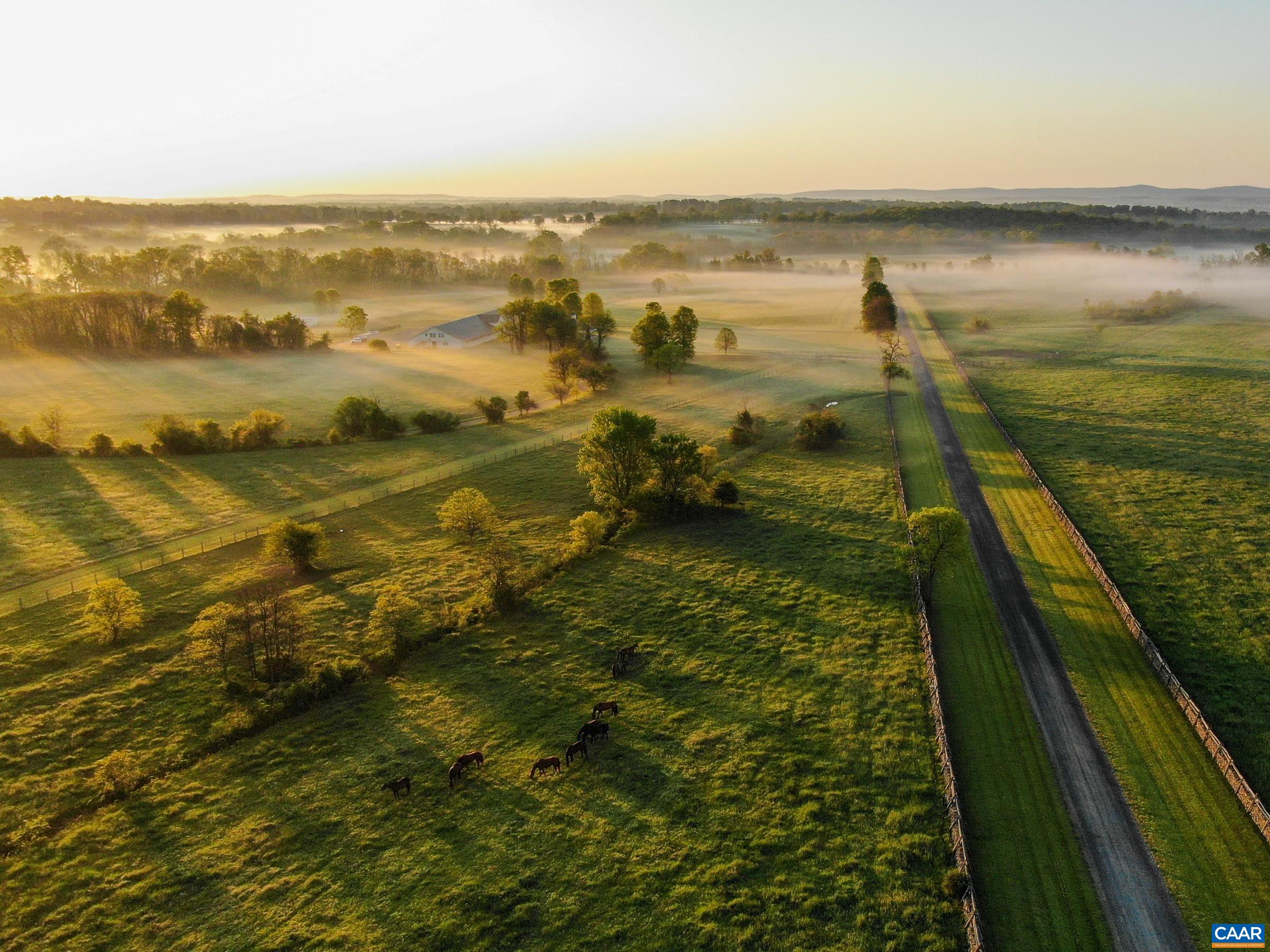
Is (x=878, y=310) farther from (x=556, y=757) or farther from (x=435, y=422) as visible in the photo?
(x=556, y=757)

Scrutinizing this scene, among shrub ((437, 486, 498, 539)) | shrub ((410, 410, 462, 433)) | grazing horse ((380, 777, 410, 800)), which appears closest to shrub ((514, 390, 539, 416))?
shrub ((410, 410, 462, 433))

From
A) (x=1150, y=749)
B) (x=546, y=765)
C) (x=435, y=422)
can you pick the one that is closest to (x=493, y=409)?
(x=435, y=422)

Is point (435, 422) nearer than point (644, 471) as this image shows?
No

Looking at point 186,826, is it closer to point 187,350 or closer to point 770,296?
point 187,350

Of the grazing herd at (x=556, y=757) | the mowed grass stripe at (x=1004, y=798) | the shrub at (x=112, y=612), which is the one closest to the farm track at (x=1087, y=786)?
the mowed grass stripe at (x=1004, y=798)

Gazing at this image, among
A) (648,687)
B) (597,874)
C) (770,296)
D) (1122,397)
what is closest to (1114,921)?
(597,874)

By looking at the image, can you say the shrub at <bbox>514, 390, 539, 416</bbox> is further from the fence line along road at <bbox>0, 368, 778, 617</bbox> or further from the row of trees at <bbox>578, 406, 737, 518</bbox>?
the row of trees at <bbox>578, 406, 737, 518</bbox>

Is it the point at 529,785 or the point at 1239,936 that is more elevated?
the point at 529,785
